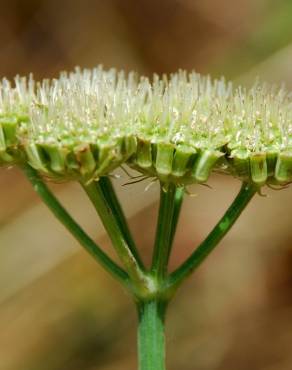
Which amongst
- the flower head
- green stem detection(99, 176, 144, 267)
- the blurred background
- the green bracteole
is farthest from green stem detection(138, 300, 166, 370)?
the blurred background

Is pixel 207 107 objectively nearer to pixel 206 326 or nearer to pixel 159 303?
pixel 159 303

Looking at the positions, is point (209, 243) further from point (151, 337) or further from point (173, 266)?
point (173, 266)

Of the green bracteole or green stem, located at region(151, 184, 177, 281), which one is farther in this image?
green stem, located at region(151, 184, 177, 281)

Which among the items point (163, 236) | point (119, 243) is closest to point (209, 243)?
point (163, 236)

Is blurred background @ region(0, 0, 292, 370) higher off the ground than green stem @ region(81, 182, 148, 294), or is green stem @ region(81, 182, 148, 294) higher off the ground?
green stem @ region(81, 182, 148, 294)

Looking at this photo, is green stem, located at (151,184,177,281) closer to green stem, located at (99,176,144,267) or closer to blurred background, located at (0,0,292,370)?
green stem, located at (99,176,144,267)

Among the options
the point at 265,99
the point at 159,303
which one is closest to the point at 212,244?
the point at 159,303
